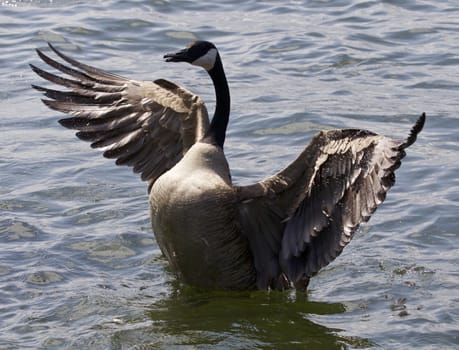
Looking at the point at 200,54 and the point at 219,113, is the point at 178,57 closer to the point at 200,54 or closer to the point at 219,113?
the point at 200,54

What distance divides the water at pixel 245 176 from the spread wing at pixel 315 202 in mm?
339

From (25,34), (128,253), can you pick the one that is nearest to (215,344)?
(128,253)

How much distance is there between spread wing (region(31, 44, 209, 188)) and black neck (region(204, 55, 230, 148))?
1.67 ft

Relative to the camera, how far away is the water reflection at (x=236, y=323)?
8039mm

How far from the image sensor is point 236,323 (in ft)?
27.7

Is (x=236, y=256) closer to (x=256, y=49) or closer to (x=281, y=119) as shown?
(x=281, y=119)

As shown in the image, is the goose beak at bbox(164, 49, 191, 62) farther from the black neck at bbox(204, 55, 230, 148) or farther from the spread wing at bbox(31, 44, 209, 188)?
the spread wing at bbox(31, 44, 209, 188)

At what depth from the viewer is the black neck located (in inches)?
359

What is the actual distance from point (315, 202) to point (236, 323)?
1143 mm

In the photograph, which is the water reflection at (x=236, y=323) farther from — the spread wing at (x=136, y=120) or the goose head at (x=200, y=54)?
the goose head at (x=200, y=54)

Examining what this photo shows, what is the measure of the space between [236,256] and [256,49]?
6728 mm

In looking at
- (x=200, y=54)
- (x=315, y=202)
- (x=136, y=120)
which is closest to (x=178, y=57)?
(x=200, y=54)

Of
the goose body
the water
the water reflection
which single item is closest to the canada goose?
the goose body

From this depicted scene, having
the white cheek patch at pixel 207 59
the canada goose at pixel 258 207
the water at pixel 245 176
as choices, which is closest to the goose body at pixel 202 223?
the canada goose at pixel 258 207
